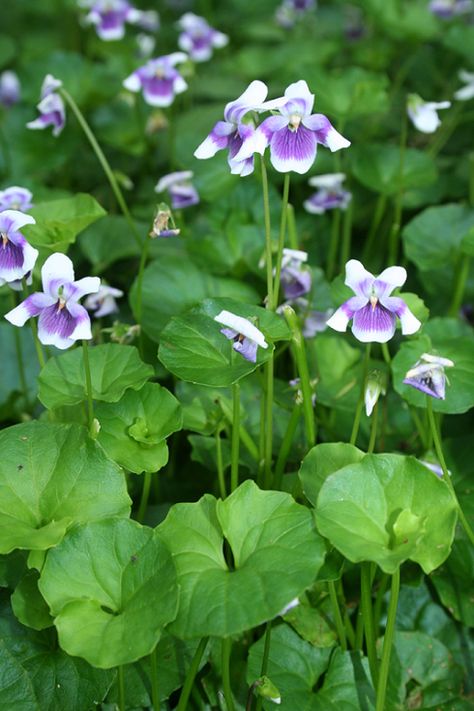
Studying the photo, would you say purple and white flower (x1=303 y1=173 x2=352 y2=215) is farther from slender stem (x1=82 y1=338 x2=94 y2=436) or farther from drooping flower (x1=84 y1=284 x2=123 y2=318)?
slender stem (x1=82 y1=338 x2=94 y2=436)

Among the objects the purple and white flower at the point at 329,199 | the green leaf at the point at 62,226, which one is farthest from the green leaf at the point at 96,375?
the purple and white flower at the point at 329,199

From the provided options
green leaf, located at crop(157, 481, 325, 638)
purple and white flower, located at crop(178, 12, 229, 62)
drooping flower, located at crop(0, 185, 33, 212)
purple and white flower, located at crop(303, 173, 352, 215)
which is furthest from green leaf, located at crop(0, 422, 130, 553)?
purple and white flower, located at crop(178, 12, 229, 62)

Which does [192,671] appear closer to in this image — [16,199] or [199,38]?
[16,199]

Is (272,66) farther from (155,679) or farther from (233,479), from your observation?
(155,679)

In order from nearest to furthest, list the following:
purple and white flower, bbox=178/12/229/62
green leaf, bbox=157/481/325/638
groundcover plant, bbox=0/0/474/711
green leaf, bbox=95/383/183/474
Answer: green leaf, bbox=157/481/325/638 < groundcover plant, bbox=0/0/474/711 < green leaf, bbox=95/383/183/474 < purple and white flower, bbox=178/12/229/62

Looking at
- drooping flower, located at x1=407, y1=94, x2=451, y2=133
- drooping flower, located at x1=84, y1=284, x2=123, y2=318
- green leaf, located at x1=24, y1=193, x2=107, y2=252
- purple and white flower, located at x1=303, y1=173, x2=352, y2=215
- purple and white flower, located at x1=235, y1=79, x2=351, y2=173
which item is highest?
purple and white flower, located at x1=235, y1=79, x2=351, y2=173

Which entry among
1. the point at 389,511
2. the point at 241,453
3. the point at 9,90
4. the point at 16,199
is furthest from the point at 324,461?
the point at 9,90

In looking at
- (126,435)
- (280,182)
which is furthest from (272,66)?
(126,435)
